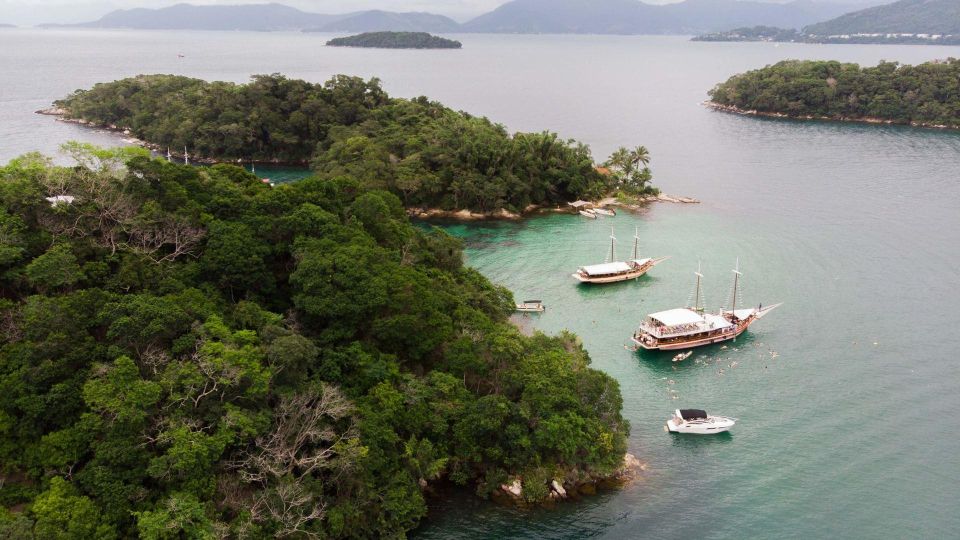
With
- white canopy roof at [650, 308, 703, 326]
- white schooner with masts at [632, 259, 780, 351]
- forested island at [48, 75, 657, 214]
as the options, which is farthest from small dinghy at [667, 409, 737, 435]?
forested island at [48, 75, 657, 214]

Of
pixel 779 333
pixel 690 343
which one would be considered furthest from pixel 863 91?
pixel 690 343

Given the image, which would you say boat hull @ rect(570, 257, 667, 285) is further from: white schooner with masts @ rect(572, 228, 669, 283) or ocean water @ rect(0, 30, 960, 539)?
ocean water @ rect(0, 30, 960, 539)

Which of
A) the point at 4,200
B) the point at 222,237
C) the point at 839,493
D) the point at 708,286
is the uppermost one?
the point at 4,200

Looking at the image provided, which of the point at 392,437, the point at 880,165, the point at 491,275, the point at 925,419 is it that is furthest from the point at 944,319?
the point at 880,165

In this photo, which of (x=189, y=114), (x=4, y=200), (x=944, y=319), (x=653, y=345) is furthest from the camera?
(x=189, y=114)

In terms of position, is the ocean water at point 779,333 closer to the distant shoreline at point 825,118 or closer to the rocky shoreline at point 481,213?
the rocky shoreline at point 481,213

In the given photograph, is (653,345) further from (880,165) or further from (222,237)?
(880,165)

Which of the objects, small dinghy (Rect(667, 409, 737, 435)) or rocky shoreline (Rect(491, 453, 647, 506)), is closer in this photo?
rocky shoreline (Rect(491, 453, 647, 506))
